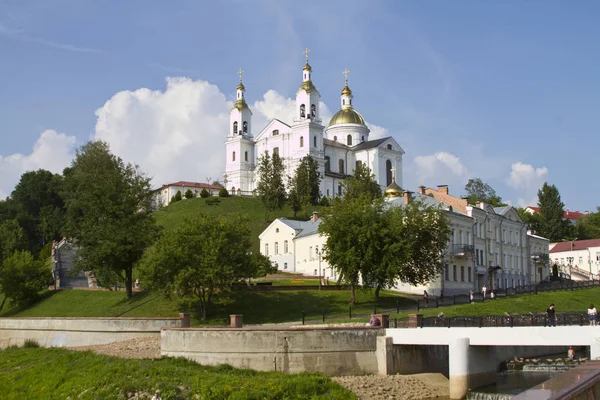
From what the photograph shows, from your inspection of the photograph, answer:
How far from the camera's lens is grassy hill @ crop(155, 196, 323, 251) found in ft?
299

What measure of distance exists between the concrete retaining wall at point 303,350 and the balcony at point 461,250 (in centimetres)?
3016

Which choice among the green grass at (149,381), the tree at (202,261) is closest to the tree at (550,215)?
the tree at (202,261)

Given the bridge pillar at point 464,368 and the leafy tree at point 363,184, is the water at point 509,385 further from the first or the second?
the leafy tree at point 363,184

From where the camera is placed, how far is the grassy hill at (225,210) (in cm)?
9125

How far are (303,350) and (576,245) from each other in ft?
262

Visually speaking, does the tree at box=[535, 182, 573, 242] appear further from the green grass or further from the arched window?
the green grass

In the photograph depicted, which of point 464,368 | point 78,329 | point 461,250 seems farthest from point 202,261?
point 461,250

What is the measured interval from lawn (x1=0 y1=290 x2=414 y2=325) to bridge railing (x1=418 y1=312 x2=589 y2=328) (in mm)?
11813

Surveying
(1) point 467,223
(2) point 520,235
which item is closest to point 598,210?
(2) point 520,235

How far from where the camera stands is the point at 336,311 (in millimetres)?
45312

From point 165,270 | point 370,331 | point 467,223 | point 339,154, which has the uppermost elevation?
point 339,154

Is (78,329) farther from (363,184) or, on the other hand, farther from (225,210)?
(225,210)

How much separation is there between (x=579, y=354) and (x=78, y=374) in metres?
26.8

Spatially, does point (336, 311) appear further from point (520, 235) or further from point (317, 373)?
point (520, 235)
